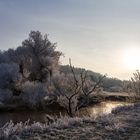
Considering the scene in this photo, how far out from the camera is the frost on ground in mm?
8916

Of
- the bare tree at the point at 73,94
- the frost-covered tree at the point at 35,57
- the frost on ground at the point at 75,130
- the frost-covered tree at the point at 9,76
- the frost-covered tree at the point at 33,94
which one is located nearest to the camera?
the frost on ground at the point at 75,130

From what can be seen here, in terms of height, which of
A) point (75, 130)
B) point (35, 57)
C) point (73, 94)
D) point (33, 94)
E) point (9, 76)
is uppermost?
point (35, 57)

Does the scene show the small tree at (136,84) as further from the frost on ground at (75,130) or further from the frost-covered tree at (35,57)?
the frost-covered tree at (35,57)

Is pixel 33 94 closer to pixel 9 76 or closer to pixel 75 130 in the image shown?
pixel 9 76

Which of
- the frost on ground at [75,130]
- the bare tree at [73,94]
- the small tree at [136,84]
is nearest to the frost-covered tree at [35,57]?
the bare tree at [73,94]

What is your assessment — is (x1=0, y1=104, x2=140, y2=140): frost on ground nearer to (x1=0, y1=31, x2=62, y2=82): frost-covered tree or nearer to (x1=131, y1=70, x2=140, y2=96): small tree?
(x1=131, y1=70, x2=140, y2=96): small tree

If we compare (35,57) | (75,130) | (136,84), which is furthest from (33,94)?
(75,130)

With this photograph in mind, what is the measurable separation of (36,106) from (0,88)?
768cm

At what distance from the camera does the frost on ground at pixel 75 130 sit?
892 cm

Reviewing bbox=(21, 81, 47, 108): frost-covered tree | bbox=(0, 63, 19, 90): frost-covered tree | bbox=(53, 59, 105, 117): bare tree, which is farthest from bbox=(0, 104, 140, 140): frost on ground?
bbox=(0, 63, 19, 90): frost-covered tree

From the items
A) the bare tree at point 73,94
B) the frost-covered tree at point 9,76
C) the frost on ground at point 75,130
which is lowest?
the frost on ground at point 75,130

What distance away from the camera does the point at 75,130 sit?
9969 mm

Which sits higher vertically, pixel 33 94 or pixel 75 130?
pixel 33 94

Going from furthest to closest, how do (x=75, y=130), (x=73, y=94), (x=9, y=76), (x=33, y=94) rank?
1. (x=9, y=76)
2. (x=33, y=94)
3. (x=73, y=94)
4. (x=75, y=130)
